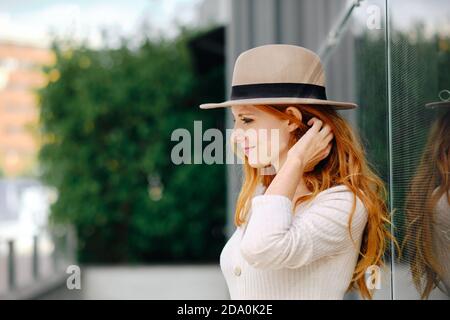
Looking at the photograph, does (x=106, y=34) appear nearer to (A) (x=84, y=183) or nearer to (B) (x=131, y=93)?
(B) (x=131, y=93)

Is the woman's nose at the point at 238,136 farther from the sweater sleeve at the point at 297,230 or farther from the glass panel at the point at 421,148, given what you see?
the glass panel at the point at 421,148

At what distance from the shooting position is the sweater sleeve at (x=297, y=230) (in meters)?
0.98

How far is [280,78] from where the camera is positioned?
1070 mm

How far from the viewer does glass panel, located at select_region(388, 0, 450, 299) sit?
3.76 ft

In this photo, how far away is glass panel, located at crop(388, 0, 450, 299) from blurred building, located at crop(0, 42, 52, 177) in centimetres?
394

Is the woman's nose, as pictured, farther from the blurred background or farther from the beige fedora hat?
the blurred background

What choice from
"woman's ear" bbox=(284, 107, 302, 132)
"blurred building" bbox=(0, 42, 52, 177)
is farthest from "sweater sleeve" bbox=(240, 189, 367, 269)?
"blurred building" bbox=(0, 42, 52, 177)

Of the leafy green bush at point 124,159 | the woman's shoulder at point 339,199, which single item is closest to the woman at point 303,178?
the woman's shoulder at point 339,199

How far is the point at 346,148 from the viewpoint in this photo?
1.08 metres

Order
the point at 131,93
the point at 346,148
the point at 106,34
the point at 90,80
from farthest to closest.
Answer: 1. the point at 90,80
2. the point at 131,93
3. the point at 106,34
4. the point at 346,148

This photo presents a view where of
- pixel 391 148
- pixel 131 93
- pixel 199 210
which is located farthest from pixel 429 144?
pixel 199 210

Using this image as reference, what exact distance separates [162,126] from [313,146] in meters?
4.38

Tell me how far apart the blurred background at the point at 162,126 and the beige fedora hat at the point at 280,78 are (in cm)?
8
